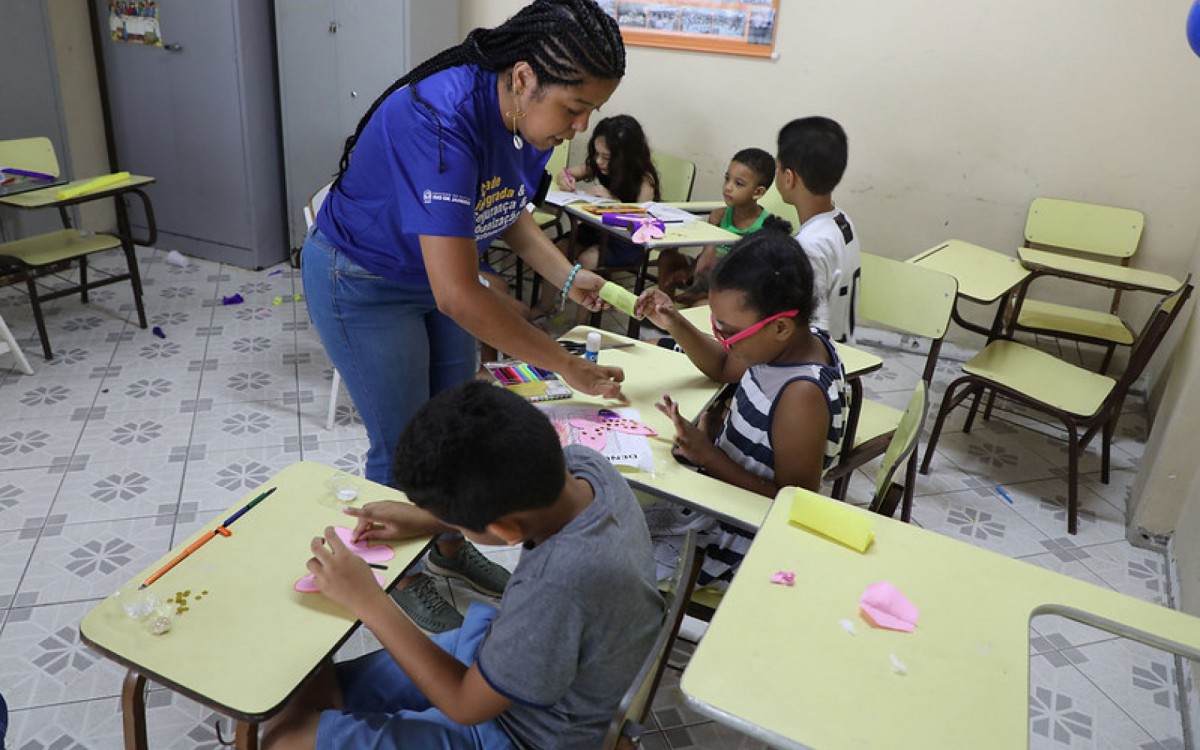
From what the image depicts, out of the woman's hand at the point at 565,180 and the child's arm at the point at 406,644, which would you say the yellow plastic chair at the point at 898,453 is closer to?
the child's arm at the point at 406,644

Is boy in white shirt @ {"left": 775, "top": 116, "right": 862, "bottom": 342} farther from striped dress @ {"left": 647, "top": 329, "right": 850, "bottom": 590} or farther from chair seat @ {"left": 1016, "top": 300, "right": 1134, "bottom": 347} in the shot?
chair seat @ {"left": 1016, "top": 300, "right": 1134, "bottom": 347}

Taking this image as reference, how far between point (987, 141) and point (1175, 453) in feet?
6.60

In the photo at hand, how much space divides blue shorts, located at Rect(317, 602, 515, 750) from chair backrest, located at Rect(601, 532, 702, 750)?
22 centimetres

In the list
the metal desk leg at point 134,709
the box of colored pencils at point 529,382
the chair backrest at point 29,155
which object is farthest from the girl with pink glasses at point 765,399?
the chair backrest at point 29,155

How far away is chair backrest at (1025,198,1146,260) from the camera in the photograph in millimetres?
3912

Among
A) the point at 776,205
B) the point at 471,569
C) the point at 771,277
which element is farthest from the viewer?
the point at 776,205

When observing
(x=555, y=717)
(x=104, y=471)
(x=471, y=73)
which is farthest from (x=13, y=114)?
(x=555, y=717)

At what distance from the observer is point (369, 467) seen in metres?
1.85

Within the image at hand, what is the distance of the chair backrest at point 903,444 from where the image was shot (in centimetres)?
173

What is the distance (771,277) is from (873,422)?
0.94m

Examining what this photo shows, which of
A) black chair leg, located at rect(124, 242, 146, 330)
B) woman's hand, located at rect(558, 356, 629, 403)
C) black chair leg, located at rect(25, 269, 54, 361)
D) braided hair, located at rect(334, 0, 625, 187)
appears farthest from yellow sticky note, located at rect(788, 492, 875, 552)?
black chair leg, located at rect(124, 242, 146, 330)

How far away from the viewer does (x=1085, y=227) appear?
397cm

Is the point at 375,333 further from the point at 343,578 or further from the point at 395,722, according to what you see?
the point at 395,722

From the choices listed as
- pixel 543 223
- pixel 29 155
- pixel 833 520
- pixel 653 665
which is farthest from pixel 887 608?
pixel 29 155
